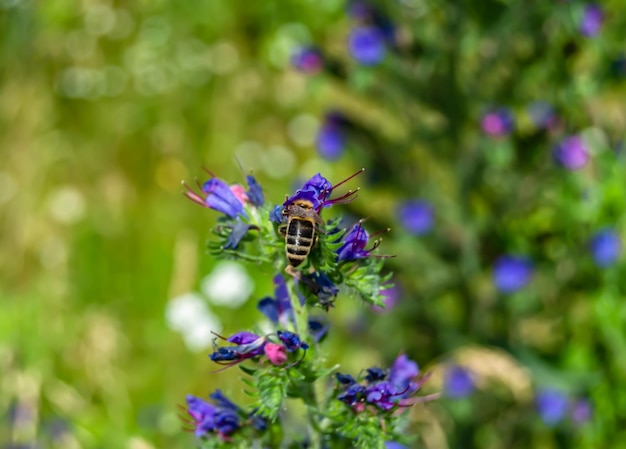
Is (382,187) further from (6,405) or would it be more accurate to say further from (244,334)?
(244,334)

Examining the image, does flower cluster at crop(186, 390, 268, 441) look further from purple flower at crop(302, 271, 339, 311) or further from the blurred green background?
the blurred green background

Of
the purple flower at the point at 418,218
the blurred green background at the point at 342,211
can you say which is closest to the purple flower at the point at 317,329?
the blurred green background at the point at 342,211

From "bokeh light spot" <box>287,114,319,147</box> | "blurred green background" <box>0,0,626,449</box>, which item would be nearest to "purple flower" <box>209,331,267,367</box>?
"blurred green background" <box>0,0,626,449</box>

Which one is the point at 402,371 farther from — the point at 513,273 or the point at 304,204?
the point at 513,273

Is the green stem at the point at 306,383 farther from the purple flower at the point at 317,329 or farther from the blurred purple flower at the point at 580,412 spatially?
the blurred purple flower at the point at 580,412

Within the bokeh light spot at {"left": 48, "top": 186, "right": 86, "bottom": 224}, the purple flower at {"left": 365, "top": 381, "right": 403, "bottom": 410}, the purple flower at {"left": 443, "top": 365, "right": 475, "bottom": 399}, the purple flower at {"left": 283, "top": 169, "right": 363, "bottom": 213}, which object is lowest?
the purple flower at {"left": 365, "top": 381, "right": 403, "bottom": 410}

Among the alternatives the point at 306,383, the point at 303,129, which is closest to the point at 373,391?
the point at 306,383

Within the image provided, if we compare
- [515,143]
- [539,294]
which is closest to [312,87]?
[515,143]
